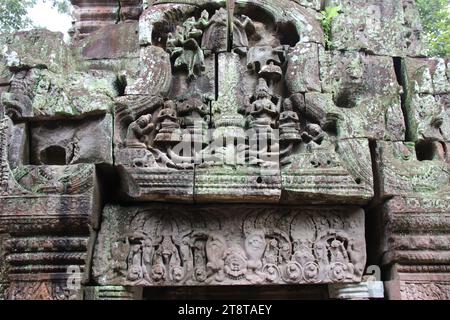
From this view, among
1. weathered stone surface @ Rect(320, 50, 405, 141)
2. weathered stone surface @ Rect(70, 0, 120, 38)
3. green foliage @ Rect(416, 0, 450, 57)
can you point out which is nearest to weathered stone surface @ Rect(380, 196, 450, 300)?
weathered stone surface @ Rect(320, 50, 405, 141)

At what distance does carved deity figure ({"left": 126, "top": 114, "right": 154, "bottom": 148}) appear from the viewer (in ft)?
11.6

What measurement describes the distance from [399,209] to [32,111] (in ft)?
9.12

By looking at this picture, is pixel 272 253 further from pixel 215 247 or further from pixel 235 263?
pixel 215 247

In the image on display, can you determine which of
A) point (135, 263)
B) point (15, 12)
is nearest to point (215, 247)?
point (135, 263)

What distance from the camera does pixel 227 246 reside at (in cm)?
360

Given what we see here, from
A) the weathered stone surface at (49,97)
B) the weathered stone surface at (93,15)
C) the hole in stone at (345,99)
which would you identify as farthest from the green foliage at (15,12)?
the hole in stone at (345,99)

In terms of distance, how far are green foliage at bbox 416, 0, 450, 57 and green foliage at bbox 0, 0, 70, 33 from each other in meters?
8.30

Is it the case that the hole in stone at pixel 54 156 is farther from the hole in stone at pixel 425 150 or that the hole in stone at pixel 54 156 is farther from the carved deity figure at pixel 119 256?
the hole in stone at pixel 425 150

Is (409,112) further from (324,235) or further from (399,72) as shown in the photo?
(324,235)

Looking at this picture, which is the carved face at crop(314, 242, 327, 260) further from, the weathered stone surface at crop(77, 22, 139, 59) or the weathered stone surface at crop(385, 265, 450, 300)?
the weathered stone surface at crop(77, 22, 139, 59)

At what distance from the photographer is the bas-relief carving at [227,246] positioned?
3.48m

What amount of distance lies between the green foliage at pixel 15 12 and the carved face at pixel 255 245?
9697 mm

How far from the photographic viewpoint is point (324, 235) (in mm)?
3637
